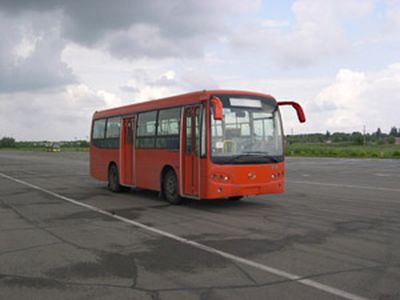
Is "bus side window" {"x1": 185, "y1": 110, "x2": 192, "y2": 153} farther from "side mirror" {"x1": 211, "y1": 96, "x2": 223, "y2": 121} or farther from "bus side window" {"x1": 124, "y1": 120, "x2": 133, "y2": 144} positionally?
"bus side window" {"x1": 124, "y1": 120, "x2": 133, "y2": 144}

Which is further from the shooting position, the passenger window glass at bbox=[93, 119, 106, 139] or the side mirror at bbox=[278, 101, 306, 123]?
the passenger window glass at bbox=[93, 119, 106, 139]

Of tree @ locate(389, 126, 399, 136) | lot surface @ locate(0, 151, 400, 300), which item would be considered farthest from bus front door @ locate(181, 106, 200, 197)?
tree @ locate(389, 126, 399, 136)

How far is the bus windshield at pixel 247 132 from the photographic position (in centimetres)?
1182

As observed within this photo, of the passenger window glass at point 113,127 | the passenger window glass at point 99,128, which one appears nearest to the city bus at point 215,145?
the passenger window glass at point 113,127

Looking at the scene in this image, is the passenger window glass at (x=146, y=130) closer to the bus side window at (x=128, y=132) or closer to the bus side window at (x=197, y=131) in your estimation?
the bus side window at (x=128, y=132)

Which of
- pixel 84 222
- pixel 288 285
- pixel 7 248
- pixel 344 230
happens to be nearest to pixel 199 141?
pixel 84 222

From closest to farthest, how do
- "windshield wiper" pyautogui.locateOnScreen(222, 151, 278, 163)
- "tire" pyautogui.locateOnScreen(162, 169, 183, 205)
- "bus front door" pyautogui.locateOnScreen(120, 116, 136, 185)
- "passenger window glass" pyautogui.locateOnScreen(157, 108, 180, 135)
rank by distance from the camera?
"windshield wiper" pyautogui.locateOnScreen(222, 151, 278, 163) < "tire" pyautogui.locateOnScreen(162, 169, 183, 205) < "passenger window glass" pyautogui.locateOnScreen(157, 108, 180, 135) < "bus front door" pyautogui.locateOnScreen(120, 116, 136, 185)

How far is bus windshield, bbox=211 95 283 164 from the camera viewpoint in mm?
11820

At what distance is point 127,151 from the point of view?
1608 centimetres

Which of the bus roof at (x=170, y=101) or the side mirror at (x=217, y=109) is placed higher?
the bus roof at (x=170, y=101)

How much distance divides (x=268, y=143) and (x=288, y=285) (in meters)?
7.00

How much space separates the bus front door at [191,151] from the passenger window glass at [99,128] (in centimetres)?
626

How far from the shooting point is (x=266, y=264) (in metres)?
6.68

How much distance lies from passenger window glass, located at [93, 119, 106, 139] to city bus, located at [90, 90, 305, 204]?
3.92m
